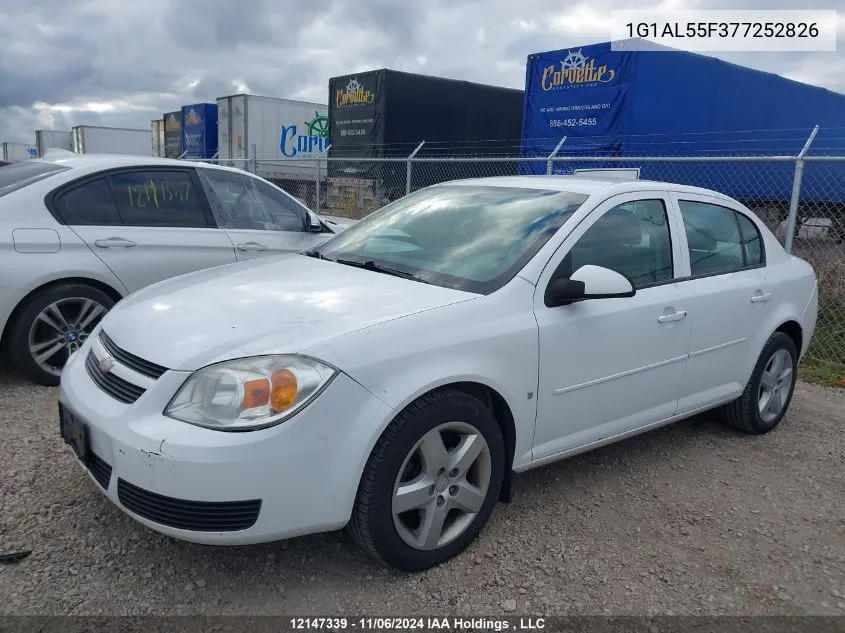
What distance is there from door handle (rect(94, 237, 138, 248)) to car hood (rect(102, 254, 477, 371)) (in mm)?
1707

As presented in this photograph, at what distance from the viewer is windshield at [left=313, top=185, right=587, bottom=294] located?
10.5ft

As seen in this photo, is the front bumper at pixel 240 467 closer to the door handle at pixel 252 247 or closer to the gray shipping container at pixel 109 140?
the door handle at pixel 252 247

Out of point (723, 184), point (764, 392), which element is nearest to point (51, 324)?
point (764, 392)

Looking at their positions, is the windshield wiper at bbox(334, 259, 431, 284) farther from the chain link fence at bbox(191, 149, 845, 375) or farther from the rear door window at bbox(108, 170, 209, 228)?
the chain link fence at bbox(191, 149, 845, 375)

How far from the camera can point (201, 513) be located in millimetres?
2381

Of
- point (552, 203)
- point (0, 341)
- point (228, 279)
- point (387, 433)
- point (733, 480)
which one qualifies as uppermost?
point (552, 203)

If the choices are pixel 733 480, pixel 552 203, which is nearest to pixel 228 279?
pixel 552 203

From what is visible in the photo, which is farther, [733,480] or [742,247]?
[742,247]

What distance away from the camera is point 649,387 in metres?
3.61

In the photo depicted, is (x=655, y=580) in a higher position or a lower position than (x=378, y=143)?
lower

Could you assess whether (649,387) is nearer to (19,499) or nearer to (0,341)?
(19,499)

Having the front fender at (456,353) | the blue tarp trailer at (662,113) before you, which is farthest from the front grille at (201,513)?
the blue tarp trailer at (662,113)

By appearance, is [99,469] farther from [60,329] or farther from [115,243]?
[115,243]

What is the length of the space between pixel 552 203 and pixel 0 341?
11.9 ft
